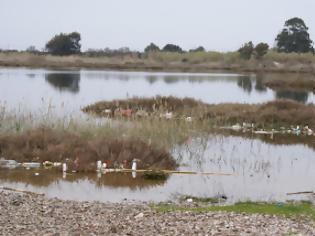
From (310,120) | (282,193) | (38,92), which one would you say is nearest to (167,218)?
(282,193)

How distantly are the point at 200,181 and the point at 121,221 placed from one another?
5.98m

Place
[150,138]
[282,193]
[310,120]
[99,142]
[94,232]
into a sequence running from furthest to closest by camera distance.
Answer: [310,120], [150,138], [99,142], [282,193], [94,232]

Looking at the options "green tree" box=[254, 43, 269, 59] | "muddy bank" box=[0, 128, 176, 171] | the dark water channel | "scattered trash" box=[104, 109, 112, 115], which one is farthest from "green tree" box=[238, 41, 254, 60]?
"muddy bank" box=[0, 128, 176, 171]

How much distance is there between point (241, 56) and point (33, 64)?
33.2 meters

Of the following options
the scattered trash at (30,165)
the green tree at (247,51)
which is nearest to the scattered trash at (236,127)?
the scattered trash at (30,165)

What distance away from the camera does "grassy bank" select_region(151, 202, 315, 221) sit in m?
12.2

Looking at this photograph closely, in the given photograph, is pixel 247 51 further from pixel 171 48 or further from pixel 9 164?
pixel 9 164

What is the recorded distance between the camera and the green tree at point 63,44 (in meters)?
105

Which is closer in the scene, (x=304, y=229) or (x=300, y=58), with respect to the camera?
(x=304, y=229)

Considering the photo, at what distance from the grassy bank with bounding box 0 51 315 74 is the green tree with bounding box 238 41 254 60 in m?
0.80

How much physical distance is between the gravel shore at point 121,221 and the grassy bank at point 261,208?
0.50 metres

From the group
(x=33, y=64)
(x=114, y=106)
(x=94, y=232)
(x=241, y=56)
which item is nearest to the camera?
(x=94, y=232)

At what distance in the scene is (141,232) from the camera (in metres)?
9.87

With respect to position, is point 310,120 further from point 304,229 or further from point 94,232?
point 94,232
